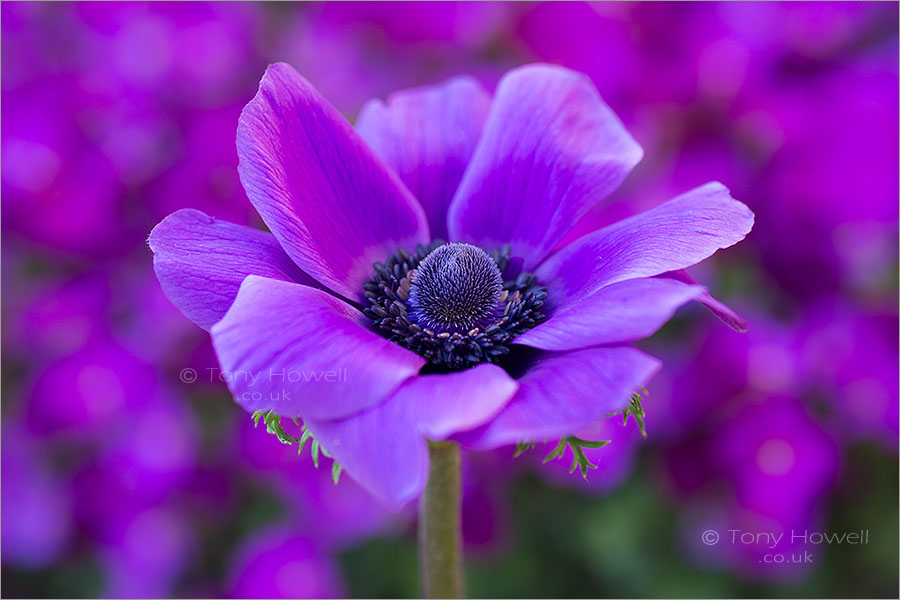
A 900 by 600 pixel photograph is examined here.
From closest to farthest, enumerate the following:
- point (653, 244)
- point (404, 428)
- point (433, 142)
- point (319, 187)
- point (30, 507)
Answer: point (404, 428), point (653, 244), point (319, 187), point (433, 142), point (30, 507)

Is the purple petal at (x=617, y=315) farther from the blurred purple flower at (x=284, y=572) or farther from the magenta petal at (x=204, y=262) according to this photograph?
the blurred purple flower at (x=284, y=572)

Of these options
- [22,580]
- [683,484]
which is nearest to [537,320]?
[683,484]

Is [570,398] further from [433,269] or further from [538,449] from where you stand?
[538,449]

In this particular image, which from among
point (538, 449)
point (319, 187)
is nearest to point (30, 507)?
point (538, 449)

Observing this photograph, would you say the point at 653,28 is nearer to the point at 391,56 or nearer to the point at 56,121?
the point at 391,56

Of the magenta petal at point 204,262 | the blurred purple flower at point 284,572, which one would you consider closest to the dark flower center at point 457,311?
the magenta petal at point 204,262

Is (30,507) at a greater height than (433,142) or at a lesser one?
lesser
